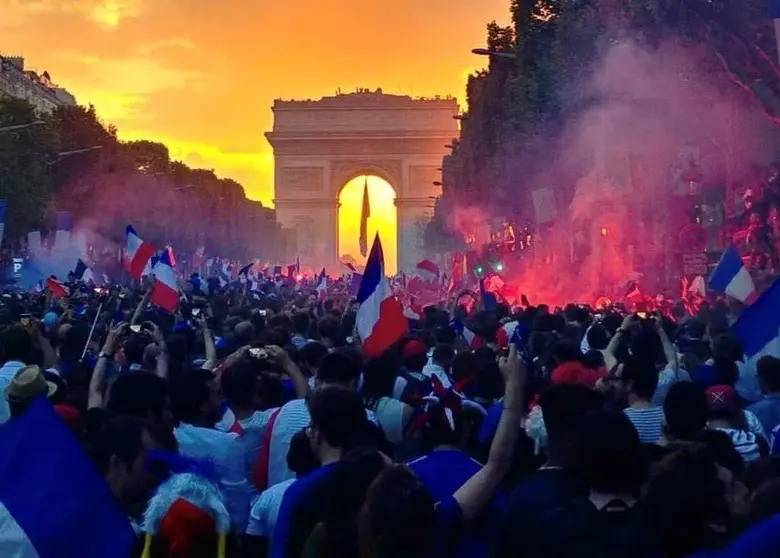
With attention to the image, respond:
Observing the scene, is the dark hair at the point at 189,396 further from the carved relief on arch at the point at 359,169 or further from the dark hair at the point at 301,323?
the carved relief on arch at the point at 359,169

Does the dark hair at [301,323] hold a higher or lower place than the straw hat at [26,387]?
higher

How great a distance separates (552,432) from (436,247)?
77517 mm

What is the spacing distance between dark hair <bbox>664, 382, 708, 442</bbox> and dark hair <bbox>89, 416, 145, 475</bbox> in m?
2.07

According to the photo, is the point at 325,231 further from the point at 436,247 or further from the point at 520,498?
the point at 520,498

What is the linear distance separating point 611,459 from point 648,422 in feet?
7.71

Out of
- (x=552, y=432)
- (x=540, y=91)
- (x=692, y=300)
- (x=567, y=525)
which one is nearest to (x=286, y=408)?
(x=552, y=432)

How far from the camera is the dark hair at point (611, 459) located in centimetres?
358

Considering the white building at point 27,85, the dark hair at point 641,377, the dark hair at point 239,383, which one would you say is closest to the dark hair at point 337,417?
the dark hair at point 239,383

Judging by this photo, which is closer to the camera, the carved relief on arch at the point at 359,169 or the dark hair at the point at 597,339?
the dark hair at the point at 597,339

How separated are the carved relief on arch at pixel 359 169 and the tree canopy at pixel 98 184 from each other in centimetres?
1088

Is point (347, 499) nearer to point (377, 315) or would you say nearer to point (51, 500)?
point (51, 500)

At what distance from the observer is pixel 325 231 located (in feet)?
326

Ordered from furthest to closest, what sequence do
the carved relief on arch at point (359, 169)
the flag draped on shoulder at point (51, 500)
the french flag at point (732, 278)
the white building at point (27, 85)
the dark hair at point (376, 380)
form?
the carved relief on arch at point (359, 169) → the white building at point (27, 85) → the french flag at point (732, 278) → the dark hair at point (376, 380) → the flag draped on shoulder at point (51, 500)

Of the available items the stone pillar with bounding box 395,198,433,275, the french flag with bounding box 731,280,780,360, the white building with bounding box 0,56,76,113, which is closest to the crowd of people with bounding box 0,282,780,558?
the french flag with bounding box 731,280,780,360
